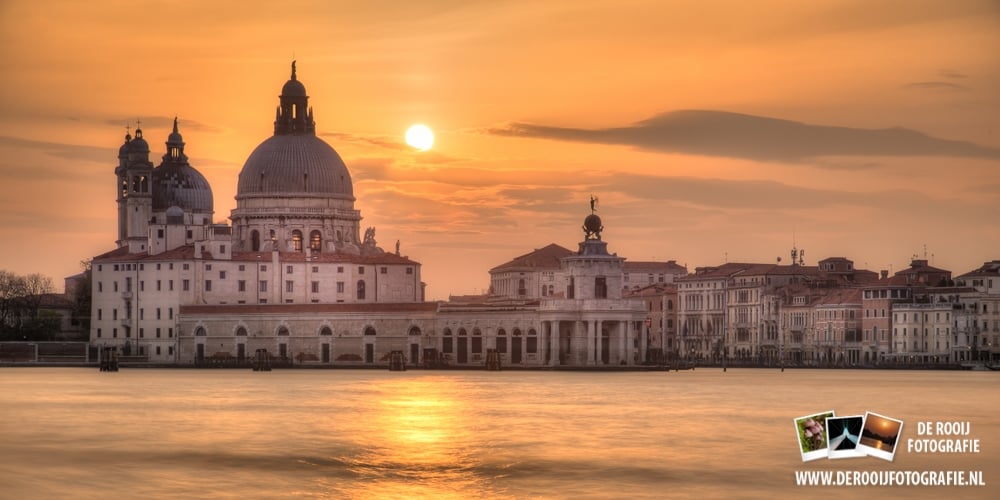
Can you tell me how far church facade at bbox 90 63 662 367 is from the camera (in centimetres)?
9794

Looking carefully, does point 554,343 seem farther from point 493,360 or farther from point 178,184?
point 178,184

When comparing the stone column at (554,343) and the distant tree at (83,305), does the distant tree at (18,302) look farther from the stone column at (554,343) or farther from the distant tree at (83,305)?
the stone column at (554,343)

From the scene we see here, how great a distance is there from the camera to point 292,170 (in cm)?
11719

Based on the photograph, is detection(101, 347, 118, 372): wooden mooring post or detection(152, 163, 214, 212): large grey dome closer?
detection(101, 347, 118, 372): wooden mooring post

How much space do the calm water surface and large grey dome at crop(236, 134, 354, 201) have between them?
137 ft

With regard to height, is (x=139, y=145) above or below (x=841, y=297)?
above

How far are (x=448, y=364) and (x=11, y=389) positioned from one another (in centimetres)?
3262

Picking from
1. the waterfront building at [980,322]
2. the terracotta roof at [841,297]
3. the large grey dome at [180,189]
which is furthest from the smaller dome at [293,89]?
the waterfront building at [980,322]

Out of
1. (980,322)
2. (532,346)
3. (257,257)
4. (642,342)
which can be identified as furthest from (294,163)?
(980,322)

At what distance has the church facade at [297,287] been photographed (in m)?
97.9

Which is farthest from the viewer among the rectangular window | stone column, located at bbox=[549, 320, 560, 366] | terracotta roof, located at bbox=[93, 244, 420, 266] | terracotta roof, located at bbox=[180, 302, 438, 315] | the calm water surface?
terracotta roof, located at bbox=[93, 244, 420, 266]

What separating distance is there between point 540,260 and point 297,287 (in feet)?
79.9

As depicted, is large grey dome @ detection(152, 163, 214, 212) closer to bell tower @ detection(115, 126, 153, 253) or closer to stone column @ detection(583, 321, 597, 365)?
bell tower @ detection(115, 126, 153, 253)

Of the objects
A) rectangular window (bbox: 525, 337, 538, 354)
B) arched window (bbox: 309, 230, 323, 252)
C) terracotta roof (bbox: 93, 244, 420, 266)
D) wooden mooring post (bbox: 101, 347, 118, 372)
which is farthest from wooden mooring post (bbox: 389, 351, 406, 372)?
arched window (bbox: 309, 230, 323, 252)
